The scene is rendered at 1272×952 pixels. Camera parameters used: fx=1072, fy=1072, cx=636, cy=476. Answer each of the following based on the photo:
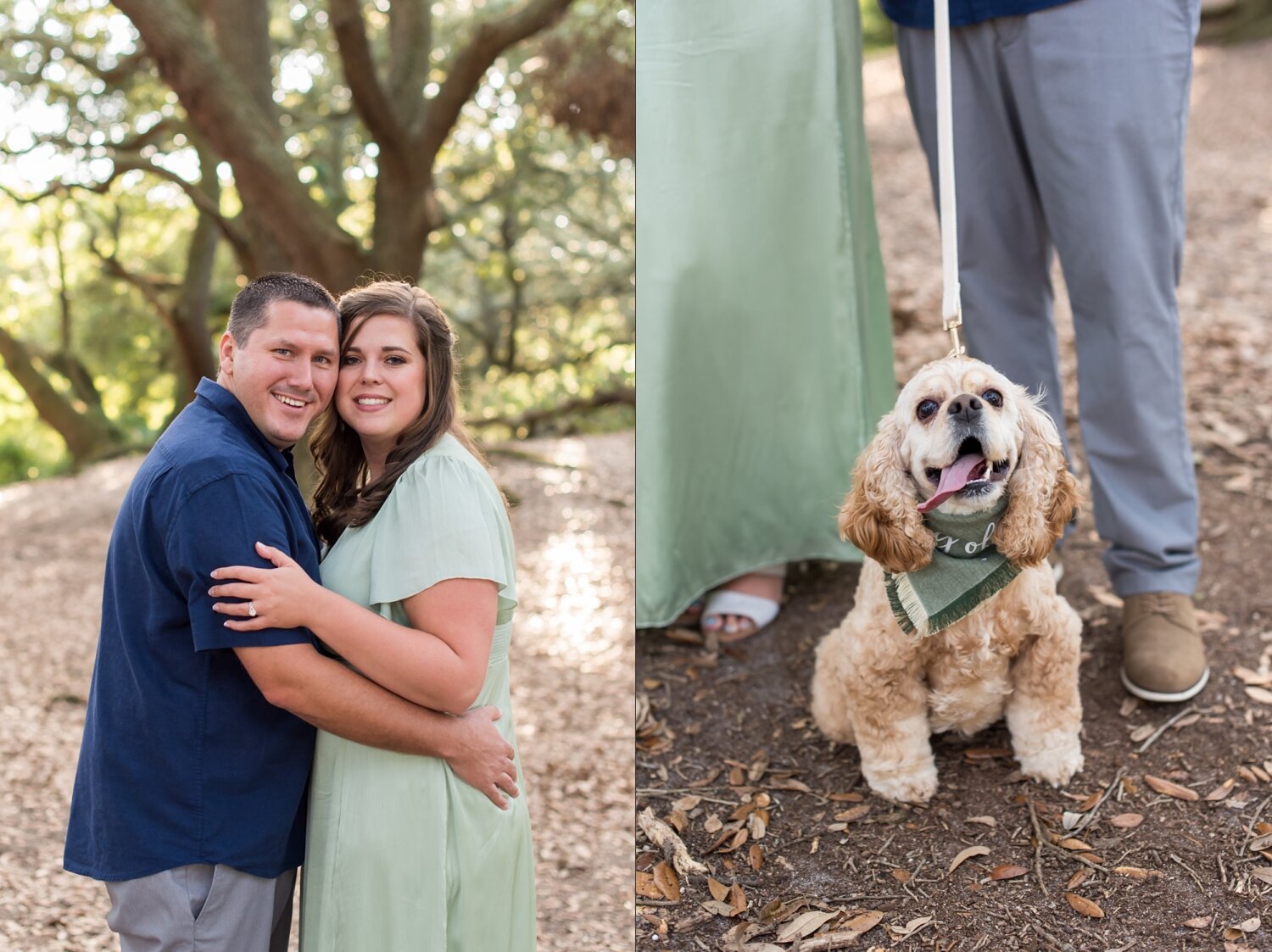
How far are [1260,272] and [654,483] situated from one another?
19.2 feet

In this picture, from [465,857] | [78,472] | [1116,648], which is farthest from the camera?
[78,472]

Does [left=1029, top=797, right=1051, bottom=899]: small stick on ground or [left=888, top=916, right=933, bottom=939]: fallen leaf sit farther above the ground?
[left=1029, top=797, right=1051, bottom=899]: small stick on ground

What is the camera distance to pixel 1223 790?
8.89 ft

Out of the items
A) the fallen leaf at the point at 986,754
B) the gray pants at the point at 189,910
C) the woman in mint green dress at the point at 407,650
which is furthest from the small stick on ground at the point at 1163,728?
the gray pants at the point at 189,910

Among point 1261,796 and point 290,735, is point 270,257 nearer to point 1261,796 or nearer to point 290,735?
point 290,735

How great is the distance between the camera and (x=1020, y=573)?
2.56 metres

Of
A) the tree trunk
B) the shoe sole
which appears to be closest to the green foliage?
the tree trunk

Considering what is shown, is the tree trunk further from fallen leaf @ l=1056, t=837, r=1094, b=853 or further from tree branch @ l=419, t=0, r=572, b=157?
fallen leaf @ l=1056, t=837, r=1094, b=853

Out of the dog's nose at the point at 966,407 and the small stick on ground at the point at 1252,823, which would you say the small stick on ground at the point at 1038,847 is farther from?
the dog's nose at the point at 966,407

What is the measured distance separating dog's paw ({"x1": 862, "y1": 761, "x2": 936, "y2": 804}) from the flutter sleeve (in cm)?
130

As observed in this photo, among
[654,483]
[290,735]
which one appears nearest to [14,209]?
[654,483]

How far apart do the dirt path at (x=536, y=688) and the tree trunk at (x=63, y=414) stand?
1.86 m

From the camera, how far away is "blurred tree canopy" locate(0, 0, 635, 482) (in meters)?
5.00

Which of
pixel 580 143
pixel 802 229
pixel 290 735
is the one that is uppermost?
pixel 580 143
